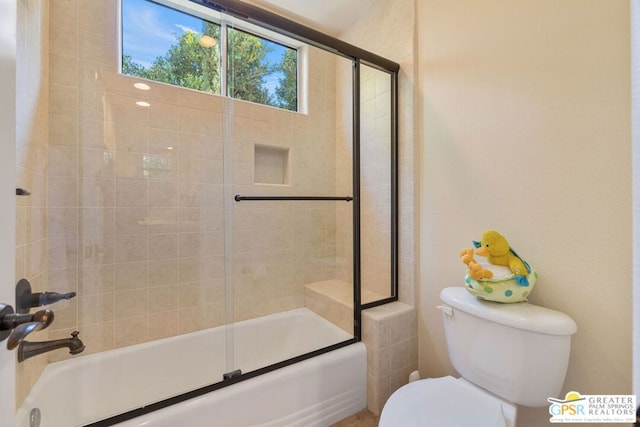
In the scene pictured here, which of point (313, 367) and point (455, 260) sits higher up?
point (455, 260)

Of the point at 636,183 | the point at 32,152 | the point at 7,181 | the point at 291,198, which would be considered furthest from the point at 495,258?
the point at 32,152

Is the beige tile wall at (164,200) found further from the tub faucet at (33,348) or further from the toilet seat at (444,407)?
the toilet seat at (444,407)

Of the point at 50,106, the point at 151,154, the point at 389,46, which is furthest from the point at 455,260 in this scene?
the point at 50,106

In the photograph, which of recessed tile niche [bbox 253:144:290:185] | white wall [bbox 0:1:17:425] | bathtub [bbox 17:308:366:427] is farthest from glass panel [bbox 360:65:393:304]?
white wall [bbox 0:1:17:425]

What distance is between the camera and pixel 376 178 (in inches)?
70.4

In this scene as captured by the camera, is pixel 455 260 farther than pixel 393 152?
No

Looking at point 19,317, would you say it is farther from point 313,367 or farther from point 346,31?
point 346,31

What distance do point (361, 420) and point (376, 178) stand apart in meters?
1.33

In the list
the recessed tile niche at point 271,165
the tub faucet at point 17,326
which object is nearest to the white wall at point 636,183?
the tub faucet at point 17,326

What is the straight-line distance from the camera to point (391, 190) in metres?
1.71

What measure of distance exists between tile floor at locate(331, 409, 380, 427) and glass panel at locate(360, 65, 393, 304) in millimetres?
583

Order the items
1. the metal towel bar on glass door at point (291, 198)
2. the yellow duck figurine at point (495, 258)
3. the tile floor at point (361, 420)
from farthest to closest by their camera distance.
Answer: the metal towel bar on glass door at point (291, 198)
the tile floor at point (361, 420)
the yellow duck figurine at point (495, 258)

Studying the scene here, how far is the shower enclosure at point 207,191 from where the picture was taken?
1358 millimetres

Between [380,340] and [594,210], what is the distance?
105 centimetres
